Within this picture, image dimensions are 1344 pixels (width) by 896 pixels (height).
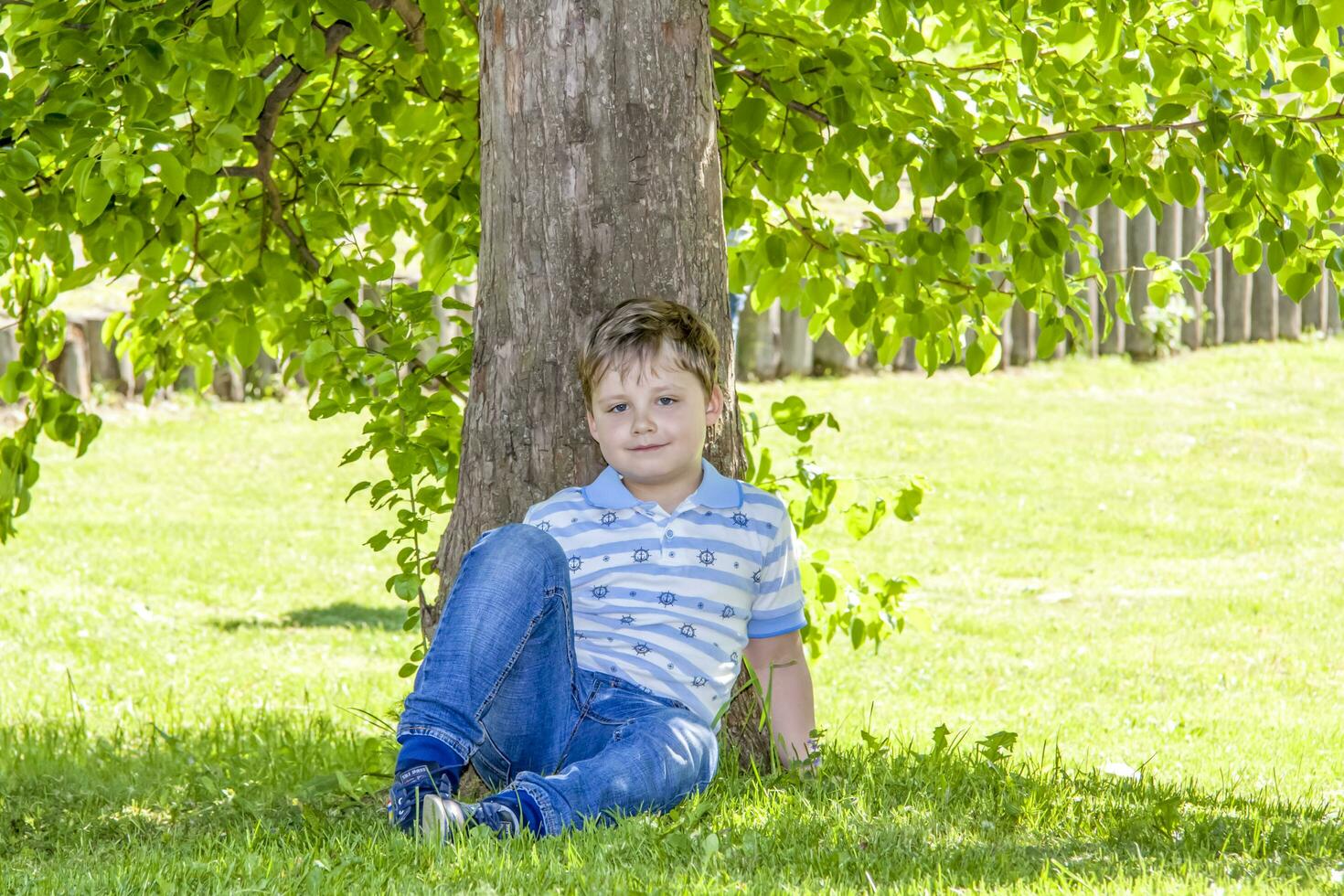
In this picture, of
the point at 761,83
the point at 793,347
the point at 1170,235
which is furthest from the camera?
the point at 1170,235

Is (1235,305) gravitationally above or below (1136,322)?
above

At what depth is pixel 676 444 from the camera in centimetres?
325

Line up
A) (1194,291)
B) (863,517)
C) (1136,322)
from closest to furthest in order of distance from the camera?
(863,517) < (1136,322) < (1194,291)

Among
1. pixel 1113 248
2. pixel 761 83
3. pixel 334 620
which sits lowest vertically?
pixel 334 620

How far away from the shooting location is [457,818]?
2672mm

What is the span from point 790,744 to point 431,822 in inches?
41.7

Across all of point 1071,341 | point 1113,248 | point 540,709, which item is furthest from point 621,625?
point 1113,248

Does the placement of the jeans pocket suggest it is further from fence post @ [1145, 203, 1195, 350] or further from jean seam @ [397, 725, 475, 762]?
fence post @ [1145, 203, 1195, 350]

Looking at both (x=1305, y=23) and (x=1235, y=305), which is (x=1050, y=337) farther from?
(x=1235, y=305)

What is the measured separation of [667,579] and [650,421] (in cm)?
35

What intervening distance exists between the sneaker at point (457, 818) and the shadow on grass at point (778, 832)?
6 centimetres

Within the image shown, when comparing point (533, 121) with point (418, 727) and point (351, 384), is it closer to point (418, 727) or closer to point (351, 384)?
point (351, 384)

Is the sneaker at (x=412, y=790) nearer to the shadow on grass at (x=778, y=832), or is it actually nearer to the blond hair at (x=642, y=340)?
the shadow on grass at (x=778, y=832)

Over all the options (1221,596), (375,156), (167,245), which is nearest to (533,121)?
(375,156)
